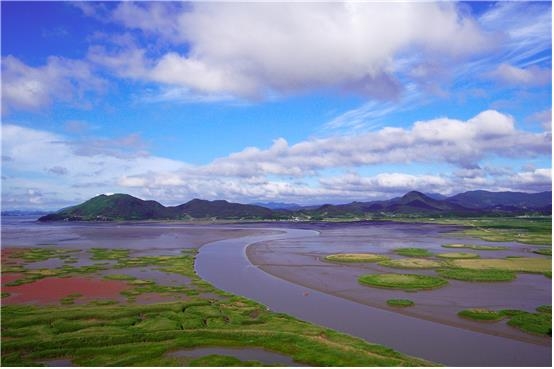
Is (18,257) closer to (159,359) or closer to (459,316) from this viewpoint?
(159,359)

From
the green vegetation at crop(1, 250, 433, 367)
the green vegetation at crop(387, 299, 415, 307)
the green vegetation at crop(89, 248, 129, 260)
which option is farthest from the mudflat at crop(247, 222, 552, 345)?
the green vegetation at crop(89, 248, 129, 260)

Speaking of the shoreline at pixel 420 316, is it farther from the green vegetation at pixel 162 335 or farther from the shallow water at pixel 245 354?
the shallow water at pixel 245 354

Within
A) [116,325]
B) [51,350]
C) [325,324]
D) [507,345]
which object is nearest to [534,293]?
[507,345]

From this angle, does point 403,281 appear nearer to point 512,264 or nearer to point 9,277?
point 512,264

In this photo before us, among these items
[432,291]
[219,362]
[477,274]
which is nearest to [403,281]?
[432,291]

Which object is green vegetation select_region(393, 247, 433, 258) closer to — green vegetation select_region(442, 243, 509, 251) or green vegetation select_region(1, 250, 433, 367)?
green vegetation select_region(442, 243, 509, 251)

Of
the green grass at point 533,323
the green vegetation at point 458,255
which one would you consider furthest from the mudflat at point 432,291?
the green vegetation at point 458,255

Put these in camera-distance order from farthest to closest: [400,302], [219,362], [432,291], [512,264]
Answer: [512,264] < [432,291] < [400,302] < [219,362]
